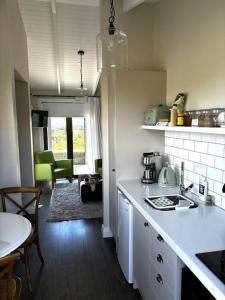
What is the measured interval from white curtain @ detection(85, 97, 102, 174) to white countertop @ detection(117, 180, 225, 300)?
504cm

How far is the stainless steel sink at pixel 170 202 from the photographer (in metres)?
1.85

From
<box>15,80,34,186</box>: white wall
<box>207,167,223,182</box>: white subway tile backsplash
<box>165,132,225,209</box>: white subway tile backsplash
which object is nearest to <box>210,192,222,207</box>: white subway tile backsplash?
<box>165,132,225,209</box>: white subway tile backsplash

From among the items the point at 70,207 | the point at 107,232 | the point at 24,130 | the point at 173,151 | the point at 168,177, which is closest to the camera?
the point at 168,177

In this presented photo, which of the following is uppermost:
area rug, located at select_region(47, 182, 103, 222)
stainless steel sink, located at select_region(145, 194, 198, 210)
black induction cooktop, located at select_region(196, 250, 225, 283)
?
stainless steel sink, located at select_region(145, 194, 198, 210)

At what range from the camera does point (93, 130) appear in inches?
278

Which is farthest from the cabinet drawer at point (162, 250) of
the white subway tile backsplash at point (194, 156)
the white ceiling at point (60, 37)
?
the white ceiling at point (60, 37)

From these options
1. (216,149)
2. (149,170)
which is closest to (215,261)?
(216,149)

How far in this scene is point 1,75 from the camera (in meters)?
2.49

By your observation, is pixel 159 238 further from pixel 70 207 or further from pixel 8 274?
pixel 70 207

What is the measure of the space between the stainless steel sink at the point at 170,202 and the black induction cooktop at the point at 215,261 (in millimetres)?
635

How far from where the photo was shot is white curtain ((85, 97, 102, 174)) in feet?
23.0

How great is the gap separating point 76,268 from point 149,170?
130 centimetres

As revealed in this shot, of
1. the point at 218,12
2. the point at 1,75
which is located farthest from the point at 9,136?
the point at 218,12

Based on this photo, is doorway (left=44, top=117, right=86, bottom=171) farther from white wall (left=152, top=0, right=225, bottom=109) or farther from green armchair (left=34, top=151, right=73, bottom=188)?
white wall (left=152, top=0, right=225, bottom=109)
